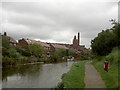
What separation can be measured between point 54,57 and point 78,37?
6242 cm

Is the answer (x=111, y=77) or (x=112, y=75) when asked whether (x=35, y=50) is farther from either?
(x=111, y=77)

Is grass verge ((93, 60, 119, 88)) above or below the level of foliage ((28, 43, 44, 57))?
below

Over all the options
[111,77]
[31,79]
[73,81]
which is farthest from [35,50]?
[111,77]

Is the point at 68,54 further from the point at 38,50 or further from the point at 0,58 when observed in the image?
the point at 0,58

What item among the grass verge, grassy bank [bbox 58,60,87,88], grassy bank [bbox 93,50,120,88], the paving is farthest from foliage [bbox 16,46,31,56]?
the grass verge

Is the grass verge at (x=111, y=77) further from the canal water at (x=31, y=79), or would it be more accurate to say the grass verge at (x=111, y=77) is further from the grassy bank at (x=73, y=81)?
the canal water at (x=31, y=79)

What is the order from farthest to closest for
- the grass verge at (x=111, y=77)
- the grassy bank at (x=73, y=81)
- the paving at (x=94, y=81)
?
the grassy bank at (x=73, y=81)
the paving at (x=94, y=81)
the grass verge at (x=111, y=77)

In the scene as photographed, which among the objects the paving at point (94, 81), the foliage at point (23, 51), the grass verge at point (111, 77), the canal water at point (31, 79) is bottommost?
the canal water at point (31, 79)

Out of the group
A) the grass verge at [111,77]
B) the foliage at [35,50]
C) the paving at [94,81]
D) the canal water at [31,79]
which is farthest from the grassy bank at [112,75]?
the foliage at [35,50]

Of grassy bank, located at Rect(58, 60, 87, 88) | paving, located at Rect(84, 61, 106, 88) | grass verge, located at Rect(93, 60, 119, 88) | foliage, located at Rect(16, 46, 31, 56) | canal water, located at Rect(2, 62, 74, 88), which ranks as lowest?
canal water, located at Rect(2, 62, 74, 88)

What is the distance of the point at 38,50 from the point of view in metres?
62.9

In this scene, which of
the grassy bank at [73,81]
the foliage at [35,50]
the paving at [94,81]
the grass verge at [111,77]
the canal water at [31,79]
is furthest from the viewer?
the foliage at [35,50]

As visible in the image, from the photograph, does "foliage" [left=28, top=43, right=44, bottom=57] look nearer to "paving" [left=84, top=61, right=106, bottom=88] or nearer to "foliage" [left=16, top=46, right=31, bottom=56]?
"foliage" [left=16, top=46, right=31, bottom=56]

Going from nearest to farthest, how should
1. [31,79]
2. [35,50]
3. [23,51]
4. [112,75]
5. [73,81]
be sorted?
[112,75] < [73,81] < [31,79] < [23,51] < [35,50]
